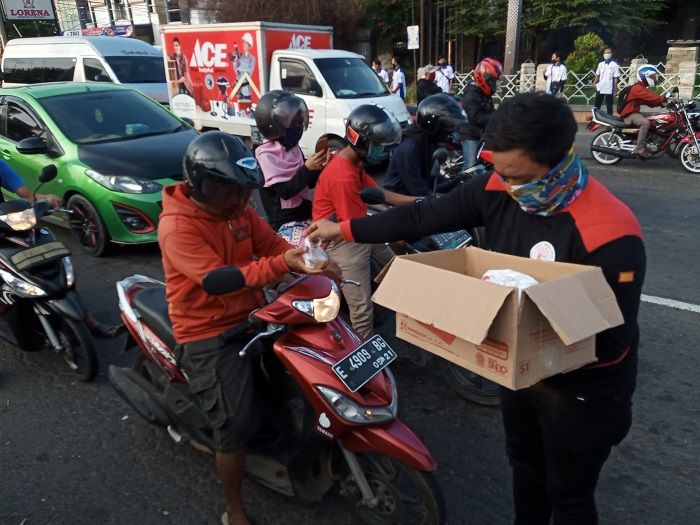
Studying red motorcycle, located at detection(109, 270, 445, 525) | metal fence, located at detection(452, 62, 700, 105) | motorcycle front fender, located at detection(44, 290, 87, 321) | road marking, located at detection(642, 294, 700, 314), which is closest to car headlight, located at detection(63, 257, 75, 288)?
motorcycle front fender, located at detection(44, 290, 87, 321)

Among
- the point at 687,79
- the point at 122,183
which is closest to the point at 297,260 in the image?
the point at 122,183

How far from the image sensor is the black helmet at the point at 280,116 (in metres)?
4.52

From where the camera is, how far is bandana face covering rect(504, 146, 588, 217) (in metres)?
1.74

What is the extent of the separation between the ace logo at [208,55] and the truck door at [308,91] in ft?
5.44

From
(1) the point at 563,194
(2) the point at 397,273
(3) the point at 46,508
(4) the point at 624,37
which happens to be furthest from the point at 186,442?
(4) the point at 624,37

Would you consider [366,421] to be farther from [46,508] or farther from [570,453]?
[46,508]

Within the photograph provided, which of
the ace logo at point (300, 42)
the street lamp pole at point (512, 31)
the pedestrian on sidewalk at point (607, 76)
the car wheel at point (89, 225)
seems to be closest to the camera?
the car wheel at point (89, 225)

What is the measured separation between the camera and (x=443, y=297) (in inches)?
67.1

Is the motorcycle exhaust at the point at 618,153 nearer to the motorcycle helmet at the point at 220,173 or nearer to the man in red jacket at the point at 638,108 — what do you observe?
the man in red jacket at the point at 638,108

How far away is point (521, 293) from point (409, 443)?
1032 millimetres

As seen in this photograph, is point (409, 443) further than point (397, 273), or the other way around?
point (409, 443)

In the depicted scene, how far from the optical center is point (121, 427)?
3.47 meters

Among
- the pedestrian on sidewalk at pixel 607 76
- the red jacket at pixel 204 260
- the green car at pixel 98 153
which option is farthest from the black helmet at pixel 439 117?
the pedestrian on sidewalk at pixel 607 76

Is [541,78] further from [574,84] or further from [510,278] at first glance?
[510,278]
